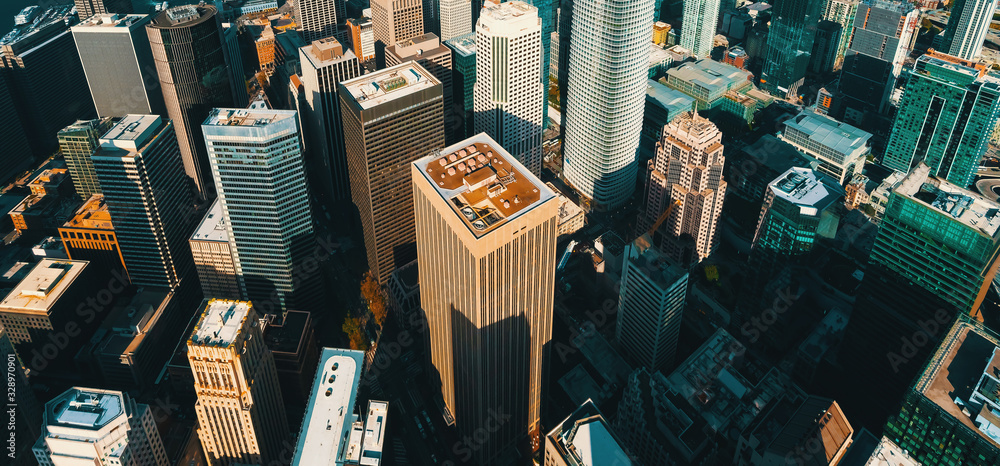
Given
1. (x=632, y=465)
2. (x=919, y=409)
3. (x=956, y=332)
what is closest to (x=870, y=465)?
(x=919, y=409)

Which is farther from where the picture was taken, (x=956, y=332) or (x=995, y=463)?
(x=956, y=332)

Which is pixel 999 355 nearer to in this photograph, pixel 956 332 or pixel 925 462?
pixel 956 332

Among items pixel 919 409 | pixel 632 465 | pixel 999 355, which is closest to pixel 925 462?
pixel 919 409

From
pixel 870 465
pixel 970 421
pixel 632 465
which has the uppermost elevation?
pixel 970 421

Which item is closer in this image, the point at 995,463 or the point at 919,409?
the point at 995,463

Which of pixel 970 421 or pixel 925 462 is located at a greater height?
pixel 970 421

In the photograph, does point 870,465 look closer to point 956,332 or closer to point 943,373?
point 943,373
